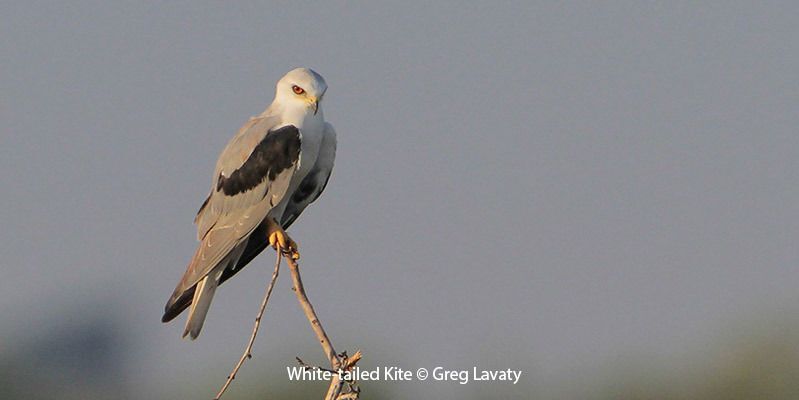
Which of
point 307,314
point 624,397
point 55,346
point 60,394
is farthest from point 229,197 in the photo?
point 55,346

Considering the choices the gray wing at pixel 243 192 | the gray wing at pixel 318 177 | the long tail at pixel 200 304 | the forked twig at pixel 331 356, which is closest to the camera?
the forked twig at pixel 331 356

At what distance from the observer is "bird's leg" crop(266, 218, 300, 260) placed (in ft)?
26.2

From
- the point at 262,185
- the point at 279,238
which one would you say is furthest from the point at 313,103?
the point at 279,238

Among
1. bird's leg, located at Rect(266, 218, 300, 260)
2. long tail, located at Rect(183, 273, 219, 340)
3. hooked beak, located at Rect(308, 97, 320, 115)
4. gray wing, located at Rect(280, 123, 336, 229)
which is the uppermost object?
hooked beak, located at Rect(308, 97, 320, 115)

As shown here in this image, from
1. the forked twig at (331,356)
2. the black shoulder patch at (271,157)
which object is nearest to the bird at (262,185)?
the black shoulder patch at (271,157)

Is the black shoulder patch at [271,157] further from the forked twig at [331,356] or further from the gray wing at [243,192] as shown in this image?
the forked twig at [331,356]

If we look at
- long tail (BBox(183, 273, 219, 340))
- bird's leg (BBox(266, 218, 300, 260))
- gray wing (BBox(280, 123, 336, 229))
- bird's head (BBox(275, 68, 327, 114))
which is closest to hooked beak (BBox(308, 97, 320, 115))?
bird's head (BBox(275, 68, 327, 114))

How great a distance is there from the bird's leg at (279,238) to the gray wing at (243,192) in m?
0.10

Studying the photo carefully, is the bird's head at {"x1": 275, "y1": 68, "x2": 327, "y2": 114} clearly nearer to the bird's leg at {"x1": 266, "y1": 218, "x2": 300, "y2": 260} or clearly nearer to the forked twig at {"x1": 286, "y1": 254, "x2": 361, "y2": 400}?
the bird's leg at {"x1": 266, "y1": 218, "x2": 300, "y2": 260}

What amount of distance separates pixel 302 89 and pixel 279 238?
2.82 ft

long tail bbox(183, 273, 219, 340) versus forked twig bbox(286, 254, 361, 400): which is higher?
long tail bbox(183, 273, 219, 340)

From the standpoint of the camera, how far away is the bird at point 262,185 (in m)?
8.11

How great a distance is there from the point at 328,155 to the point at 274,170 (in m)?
0.38

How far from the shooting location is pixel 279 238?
8094mm
